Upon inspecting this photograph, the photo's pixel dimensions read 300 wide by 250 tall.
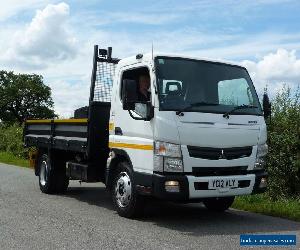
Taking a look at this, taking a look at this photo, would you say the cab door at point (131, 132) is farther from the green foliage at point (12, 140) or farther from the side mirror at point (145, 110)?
the green foliage at point (12, 140)

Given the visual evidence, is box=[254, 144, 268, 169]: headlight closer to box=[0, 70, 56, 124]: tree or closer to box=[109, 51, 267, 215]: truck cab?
box=[109, 51, 267, 215]: truck cab

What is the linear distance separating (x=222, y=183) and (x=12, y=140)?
23.9 metres

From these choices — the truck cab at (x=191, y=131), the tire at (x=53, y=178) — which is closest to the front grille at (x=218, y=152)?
the truck cab at (x=191, y=131)

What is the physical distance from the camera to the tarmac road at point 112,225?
251 inches

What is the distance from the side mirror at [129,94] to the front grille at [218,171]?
135 centimetres

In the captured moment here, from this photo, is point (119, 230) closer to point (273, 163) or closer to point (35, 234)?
point (35, 234)

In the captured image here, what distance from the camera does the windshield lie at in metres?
7.45

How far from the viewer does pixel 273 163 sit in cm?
1048

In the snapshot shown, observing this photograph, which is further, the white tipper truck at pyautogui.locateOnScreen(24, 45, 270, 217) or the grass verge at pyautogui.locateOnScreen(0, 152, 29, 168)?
the grass verge at pyautogui.locateOnScreen(0, 152, 29, 168)

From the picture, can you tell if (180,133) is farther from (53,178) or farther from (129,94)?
(53,178)

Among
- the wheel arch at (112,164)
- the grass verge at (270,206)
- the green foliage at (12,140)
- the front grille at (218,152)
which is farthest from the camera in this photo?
the green foliage at (12,140)

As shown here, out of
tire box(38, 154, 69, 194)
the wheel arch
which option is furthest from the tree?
the wheel arch

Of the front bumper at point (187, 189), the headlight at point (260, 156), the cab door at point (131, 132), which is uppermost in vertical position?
the cab door at point (131, 132)

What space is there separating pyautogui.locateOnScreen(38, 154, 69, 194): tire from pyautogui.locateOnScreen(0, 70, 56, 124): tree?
72.4 meters
